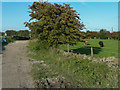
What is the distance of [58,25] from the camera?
498 inches

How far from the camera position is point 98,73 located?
23.1 ft

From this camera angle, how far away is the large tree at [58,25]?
41.3ft

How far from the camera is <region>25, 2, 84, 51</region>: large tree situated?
12578 millimetres

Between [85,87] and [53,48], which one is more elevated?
[53,48]

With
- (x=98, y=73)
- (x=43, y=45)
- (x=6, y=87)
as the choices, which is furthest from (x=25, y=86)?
(x=43, y=45)

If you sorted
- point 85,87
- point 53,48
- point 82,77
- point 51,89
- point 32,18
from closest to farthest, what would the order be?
point 51,89, point 85,87, point 82,77, point 53,48, point 32,18

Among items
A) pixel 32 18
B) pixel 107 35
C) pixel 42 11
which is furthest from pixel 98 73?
pixel 107 35

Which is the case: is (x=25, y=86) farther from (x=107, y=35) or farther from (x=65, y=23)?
(x=107, y=35)

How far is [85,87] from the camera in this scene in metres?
5.39

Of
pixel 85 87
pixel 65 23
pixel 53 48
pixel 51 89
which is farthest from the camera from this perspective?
pixel 53 48

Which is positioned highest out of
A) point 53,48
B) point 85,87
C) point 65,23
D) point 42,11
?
point 42,11

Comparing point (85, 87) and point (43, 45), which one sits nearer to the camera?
point (85, 87)

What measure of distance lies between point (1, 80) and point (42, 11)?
831 cm

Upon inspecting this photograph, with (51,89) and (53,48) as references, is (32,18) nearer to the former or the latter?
(53,48)
